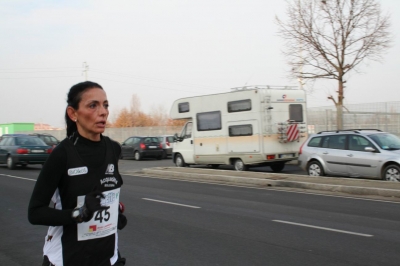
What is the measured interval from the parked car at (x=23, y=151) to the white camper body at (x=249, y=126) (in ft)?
22.2

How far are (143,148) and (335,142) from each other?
1583cm

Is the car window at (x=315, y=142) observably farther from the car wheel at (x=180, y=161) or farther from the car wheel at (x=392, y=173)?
the car wheel at (x=180, y=161)

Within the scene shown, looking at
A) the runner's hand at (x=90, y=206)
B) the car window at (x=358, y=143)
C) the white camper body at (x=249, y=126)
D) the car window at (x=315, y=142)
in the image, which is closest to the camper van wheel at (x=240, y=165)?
the white camper body at (x=249, y=126)

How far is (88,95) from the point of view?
2980 mm

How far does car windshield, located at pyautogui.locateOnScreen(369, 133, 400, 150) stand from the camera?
14773mm

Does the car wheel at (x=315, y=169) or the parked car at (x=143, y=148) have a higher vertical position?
the parked car at (x=143, y=148)

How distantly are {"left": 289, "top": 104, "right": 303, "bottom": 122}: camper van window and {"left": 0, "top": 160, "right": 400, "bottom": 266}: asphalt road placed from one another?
661cm

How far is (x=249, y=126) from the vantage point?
18.9 metres

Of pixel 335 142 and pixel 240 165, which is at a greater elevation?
pixel 335 142

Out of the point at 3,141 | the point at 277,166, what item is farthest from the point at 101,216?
the point at 3,141

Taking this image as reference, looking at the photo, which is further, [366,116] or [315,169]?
[366,116]

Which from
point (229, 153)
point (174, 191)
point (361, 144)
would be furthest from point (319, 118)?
point (174, 191)

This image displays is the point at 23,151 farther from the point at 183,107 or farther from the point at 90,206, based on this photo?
the point at 90,206

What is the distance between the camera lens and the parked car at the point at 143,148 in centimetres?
2977
